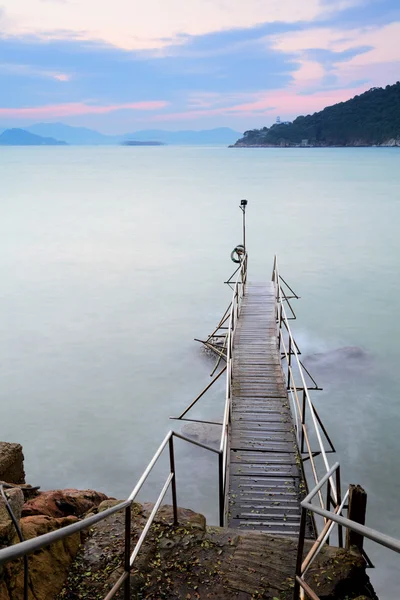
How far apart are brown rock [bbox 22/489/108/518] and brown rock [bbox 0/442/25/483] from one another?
19.2 inches

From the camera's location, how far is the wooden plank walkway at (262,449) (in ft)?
23.0

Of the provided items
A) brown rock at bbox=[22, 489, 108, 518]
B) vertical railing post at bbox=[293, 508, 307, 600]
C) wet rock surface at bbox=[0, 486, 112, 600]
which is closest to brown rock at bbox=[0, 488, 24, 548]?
wet rock surface at bbox=[0, 486, 112, 600]

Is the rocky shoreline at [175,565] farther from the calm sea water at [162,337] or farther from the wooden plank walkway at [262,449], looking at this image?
the calm sea water at [162,337]

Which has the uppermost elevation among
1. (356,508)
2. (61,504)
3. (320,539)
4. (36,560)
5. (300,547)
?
(300,547)

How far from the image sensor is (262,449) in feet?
27.5

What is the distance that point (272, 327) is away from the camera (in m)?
15.4

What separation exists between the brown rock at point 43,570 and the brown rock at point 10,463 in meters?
2.28

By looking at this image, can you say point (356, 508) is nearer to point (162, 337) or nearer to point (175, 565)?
point (175, 565)

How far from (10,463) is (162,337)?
14.1 meters

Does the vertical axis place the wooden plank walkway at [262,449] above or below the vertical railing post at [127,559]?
below

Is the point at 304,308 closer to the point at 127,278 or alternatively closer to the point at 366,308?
the point at 366,308

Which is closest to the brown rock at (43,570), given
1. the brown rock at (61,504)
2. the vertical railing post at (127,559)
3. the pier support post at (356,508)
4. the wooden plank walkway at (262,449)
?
the vertical railing post at (127,559)

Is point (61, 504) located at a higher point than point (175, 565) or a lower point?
lower

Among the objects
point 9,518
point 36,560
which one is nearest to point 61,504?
point 36,560
